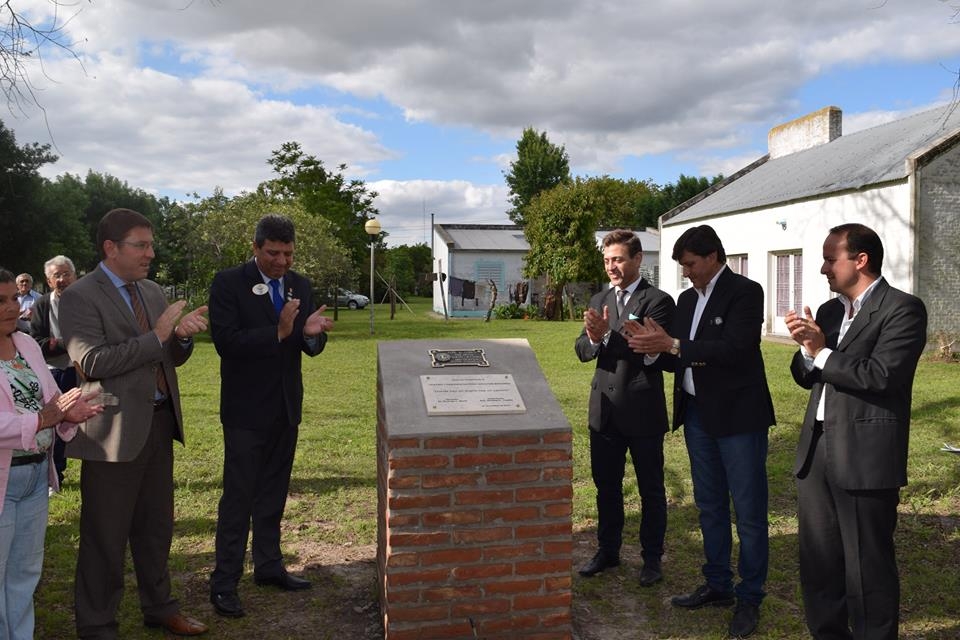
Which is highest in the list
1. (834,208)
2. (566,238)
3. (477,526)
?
(566,238)

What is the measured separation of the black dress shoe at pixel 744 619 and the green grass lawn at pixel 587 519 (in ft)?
0.29

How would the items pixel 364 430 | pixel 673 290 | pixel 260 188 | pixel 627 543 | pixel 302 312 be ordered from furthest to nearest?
pixel 260 188 < pixel 673 290 < pixel 364 430 < pixel 627 543 < pixel 302 312

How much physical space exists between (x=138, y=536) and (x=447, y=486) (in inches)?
68.2

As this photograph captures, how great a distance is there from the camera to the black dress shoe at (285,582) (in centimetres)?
457

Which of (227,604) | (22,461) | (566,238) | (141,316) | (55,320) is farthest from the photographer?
(566,238)

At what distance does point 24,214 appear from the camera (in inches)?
1238

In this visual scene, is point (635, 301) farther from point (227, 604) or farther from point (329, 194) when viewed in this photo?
point (329, 194)

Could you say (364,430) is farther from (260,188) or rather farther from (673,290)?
A: (260,188)

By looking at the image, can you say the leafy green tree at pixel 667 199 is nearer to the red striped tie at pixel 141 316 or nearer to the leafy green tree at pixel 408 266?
the leafy green tree at pixel 408 266

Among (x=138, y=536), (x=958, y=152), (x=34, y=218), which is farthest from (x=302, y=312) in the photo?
(x=34, y=218)

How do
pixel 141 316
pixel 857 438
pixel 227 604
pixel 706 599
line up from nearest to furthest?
pixel 857 438 → pixel 141 316 → pixel 227 604 → pixel 706 599

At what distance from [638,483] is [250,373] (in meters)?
2.50

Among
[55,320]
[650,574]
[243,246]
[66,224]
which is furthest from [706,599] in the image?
[66,224]

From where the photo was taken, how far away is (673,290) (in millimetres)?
25844
